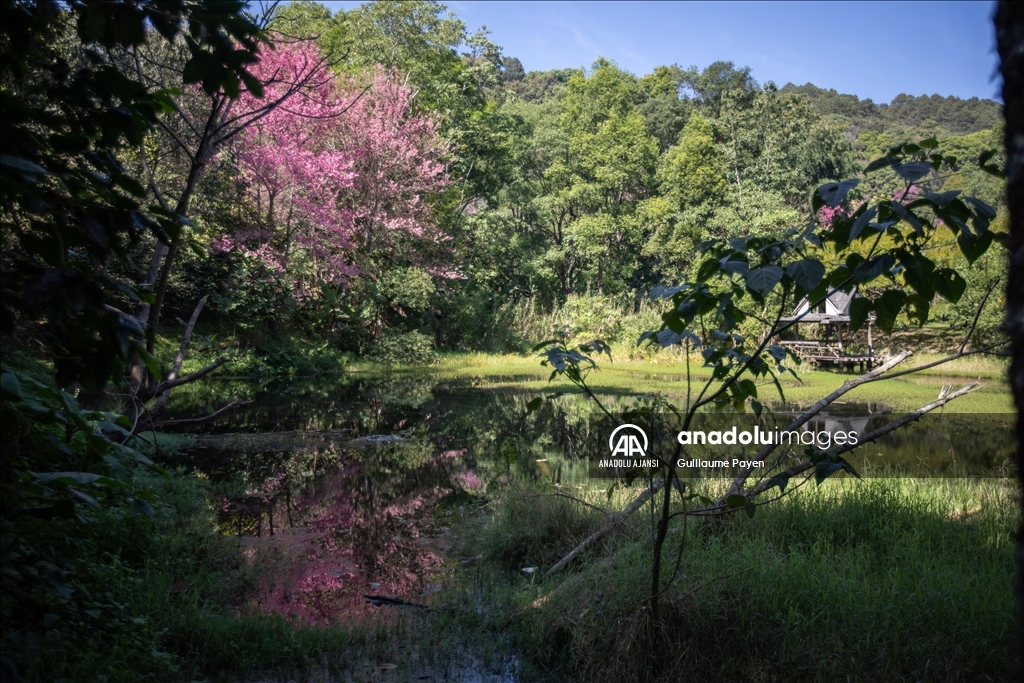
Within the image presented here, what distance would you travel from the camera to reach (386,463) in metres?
7.03

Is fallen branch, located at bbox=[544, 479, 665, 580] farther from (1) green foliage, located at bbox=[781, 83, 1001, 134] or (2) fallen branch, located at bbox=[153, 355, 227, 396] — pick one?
(1) green foliage, located at bbox=[781, 83, 1001, 134]

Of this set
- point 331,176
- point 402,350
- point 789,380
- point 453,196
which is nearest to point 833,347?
point 789,380

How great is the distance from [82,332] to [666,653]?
93.5 inches

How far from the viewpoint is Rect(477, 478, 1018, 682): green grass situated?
2846 millimetres

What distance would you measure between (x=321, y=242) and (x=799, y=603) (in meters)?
13.1

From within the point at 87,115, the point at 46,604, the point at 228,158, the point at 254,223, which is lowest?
the point at 46,604

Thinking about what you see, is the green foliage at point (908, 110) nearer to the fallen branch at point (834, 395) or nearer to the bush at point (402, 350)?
the bush at point (402, 350)

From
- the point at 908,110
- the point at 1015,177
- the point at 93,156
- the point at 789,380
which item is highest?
the point at 908,110

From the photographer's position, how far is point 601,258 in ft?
74.1

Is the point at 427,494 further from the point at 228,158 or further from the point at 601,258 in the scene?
the point at 601,258

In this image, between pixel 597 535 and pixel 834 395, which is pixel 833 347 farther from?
pixel 834 395

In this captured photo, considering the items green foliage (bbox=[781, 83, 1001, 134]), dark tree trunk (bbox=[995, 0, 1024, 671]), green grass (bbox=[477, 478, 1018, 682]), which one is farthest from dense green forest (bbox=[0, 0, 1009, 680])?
green foliage (bbox=[781, 83, 1001, 134])

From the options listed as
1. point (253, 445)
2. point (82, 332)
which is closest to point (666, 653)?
point (82, 332)

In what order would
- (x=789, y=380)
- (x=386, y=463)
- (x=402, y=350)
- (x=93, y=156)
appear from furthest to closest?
(x=402, y=350), (x=789, y=380), (x=386, y=463), (x=93, y=156)
